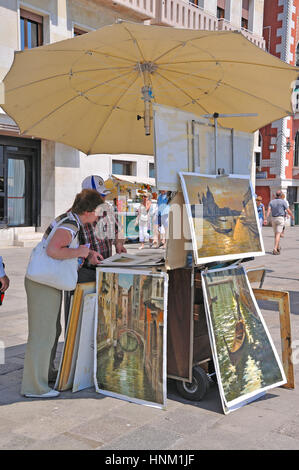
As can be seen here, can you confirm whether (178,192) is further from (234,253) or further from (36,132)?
(36,132)

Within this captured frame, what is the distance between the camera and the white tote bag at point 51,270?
3.64 metres

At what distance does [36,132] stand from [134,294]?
2018 mm

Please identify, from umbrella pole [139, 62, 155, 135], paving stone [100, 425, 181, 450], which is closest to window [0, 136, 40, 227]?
umbrella pole [139, 62, 155, 135]

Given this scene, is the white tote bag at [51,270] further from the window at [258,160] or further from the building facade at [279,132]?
the window at [258,160]

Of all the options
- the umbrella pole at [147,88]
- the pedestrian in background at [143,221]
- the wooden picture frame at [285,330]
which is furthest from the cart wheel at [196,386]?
the pedestrian in background at [143,221]

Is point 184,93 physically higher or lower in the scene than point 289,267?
higher

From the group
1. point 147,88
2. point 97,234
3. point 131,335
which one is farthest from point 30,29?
point 131,335

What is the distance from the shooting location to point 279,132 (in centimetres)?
3012

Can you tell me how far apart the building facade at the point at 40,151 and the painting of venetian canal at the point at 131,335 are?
409 inches

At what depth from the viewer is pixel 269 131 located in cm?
3059

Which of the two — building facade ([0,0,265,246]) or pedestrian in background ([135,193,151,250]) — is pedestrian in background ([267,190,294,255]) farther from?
building facade ([0,0,265,246])
